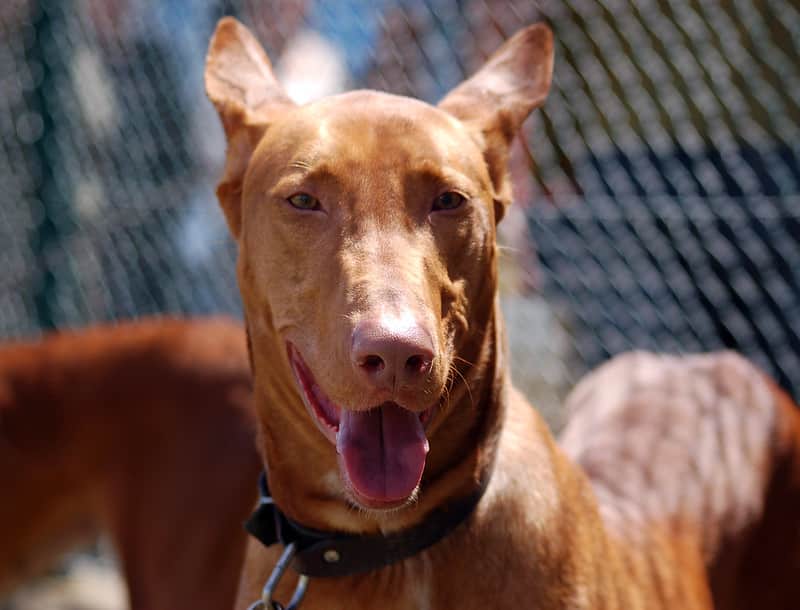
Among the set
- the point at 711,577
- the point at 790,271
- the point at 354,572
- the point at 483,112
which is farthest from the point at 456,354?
the point at 790,271

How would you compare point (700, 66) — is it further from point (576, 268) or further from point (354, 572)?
point (354, 572)

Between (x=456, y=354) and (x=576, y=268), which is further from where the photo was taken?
(x=576, y=268)

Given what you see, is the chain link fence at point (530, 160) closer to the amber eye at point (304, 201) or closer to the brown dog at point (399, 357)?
the brown dog at point (399, 357)

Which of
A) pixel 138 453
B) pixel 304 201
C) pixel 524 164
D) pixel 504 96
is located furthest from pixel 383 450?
pixel 524 164

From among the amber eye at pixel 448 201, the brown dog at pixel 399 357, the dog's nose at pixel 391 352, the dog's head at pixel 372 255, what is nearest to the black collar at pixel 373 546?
the brown dog at pixel 399 357

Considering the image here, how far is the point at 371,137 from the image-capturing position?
200 cm

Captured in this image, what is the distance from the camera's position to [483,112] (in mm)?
2355

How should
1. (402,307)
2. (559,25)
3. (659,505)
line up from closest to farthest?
(402,307)
(659,505)
(559,25)

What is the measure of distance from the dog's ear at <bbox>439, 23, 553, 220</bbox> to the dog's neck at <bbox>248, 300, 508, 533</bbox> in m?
0.35

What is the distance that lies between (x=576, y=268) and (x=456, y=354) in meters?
2.45

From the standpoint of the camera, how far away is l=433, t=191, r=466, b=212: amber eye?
202cm

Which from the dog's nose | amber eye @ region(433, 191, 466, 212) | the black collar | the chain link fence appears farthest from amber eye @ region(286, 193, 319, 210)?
the chain link fence

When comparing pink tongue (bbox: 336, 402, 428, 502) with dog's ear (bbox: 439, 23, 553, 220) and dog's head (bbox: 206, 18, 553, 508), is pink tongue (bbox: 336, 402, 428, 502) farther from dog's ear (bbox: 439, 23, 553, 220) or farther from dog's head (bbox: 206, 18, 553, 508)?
dog's ear (bbox: 439, 23, 553, 220)

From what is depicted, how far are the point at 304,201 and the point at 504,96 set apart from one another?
2.09 ft
